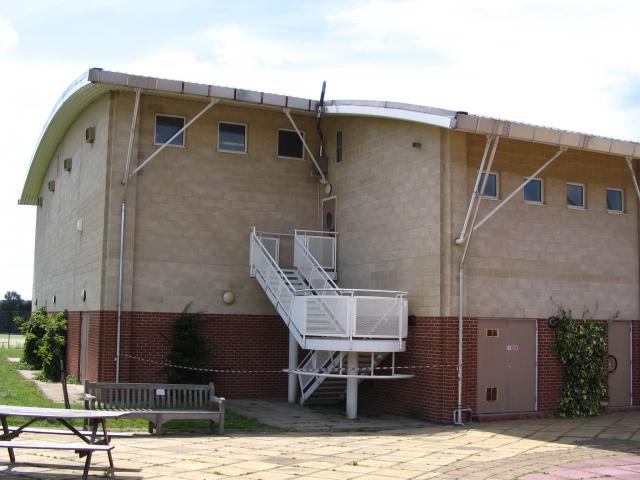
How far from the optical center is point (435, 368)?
16656mm

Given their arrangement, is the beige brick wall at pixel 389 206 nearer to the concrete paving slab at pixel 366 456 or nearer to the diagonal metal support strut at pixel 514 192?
the diagonal metal support strut at pixel 514 192

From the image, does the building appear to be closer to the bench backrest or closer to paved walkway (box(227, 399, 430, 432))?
paved walkway (box(227, 399, 430, 432))

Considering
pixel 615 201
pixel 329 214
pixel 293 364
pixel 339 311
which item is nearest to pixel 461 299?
pixel 339 311

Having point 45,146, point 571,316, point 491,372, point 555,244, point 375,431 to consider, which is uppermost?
→ point 45,146

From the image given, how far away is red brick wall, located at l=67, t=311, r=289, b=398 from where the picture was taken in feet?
62.1

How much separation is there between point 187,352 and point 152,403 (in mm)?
4035

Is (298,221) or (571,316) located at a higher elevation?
(298,221)

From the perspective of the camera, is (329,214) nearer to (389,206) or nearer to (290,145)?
(290,145)

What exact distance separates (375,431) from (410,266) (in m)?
3.93

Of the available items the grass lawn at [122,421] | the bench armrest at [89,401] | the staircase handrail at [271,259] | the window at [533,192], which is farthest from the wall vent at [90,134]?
the window at [533,192]

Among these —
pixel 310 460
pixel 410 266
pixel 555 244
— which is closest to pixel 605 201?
pixel 555 244

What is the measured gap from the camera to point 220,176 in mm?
20391

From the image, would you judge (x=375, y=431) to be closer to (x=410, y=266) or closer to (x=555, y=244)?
(x=410, y=266)

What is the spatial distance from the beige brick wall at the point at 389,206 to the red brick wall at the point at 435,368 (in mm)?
492
